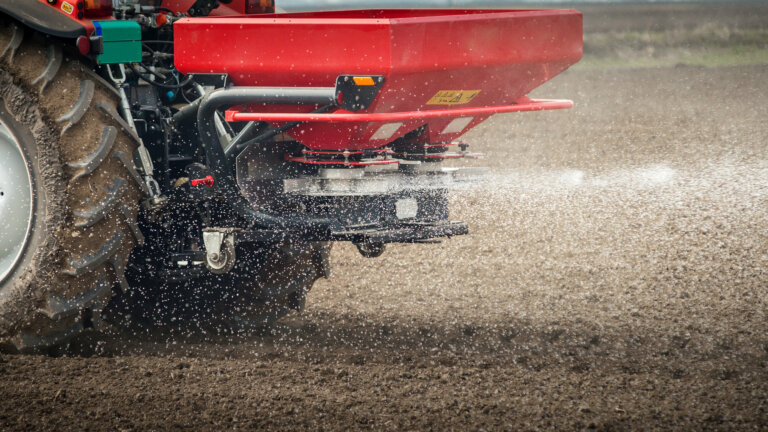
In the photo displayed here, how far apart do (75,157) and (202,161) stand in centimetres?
55

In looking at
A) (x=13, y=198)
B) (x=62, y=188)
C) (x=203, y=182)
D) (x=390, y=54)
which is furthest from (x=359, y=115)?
(x=13, y=198)

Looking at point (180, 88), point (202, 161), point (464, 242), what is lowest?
point (464, 242)

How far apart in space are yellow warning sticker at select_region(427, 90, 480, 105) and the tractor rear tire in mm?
1099

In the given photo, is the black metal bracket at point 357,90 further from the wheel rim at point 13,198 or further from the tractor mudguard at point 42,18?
the wheel rim at point 13,198

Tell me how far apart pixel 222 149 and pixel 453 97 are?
2.87ft

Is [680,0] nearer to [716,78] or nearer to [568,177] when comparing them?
[716,78]

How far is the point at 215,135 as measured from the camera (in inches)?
126

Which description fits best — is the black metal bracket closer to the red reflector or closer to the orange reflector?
the orange reflector

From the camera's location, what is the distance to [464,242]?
534 cm

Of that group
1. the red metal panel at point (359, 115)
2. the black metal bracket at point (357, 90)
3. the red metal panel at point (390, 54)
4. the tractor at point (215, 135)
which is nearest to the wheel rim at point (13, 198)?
the tractor at point (215, 135)

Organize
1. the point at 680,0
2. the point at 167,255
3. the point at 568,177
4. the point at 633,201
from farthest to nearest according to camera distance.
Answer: the point at 680,0 < the point at 568,177 < the point at 633,201 < the point at 167,255

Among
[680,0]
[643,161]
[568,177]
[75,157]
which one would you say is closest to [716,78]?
[643,161]

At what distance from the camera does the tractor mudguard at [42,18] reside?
2979 mm

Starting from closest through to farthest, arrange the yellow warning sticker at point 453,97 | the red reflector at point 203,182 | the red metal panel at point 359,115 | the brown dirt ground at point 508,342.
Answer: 1. the brown dirt ground at point 508,342
2. the red metal panel at point 359,115
3. the yellow warning sticker at point 453,97
4. the red reflector at point 203,182
